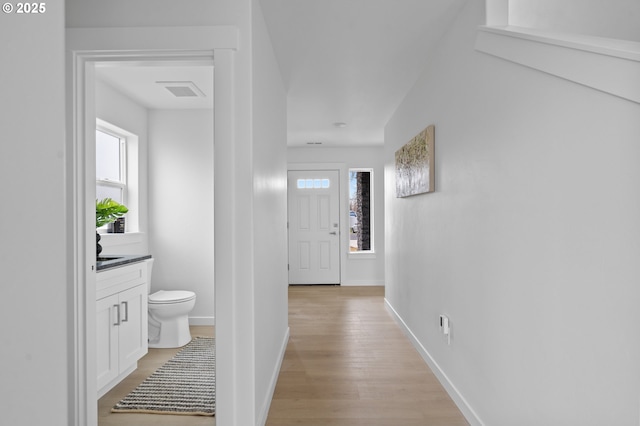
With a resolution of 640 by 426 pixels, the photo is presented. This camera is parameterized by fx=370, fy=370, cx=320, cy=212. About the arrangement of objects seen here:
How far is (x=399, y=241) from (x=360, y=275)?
251 cm

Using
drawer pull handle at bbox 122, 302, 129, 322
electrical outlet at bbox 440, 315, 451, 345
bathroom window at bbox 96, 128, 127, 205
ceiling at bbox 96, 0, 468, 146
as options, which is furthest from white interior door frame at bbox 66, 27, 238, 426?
bathroom window at bbox 96, 128, 127, 205

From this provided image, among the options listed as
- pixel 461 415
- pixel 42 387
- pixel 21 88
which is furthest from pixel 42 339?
pixel 461 415

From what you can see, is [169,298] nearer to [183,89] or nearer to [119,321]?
[119,321]

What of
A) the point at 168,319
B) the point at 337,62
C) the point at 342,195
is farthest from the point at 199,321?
the point at 342,195

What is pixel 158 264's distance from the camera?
13.4 feet

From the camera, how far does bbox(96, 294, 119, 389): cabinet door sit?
2.31 meters

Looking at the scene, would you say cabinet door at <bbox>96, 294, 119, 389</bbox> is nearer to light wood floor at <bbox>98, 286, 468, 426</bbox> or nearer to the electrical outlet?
light wood floor at <bbox>98, 286, 468, 426</bbox>

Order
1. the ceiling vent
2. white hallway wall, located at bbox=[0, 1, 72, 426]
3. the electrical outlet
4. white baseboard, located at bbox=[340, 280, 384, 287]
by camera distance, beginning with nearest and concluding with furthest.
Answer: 1. white hallway wall, located at bbox=[0, 1, 72, 426]
2. the electrical outlet
3. the ceiling vent
4. white baseboard, located at bbox=[340, 280, 384, 287]

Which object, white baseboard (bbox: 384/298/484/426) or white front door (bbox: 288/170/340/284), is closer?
white baseboard (bbox: 384/298/484/426)

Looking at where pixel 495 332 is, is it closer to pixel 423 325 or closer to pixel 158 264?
pixel 423 325

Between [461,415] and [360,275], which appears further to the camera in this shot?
[360,275]

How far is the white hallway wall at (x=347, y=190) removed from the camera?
6.42 m

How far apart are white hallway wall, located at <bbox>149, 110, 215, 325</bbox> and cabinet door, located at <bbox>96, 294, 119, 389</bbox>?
158 cm

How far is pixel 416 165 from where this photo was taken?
10.5ft
